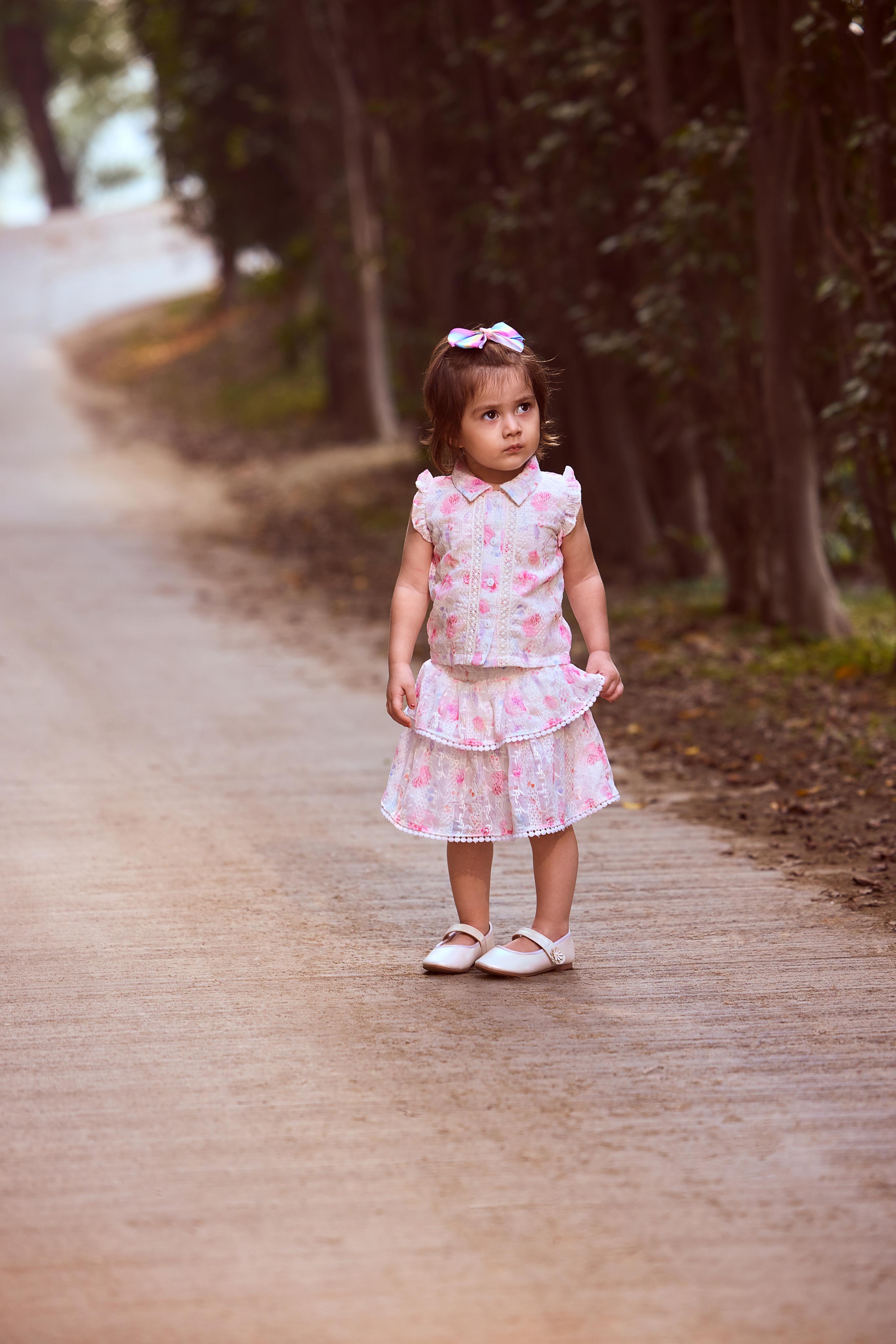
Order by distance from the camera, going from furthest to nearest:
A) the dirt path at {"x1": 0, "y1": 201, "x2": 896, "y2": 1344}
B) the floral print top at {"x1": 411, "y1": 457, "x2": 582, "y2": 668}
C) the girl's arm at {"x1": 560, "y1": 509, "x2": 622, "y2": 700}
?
the girl's arm at {"x1": 560, "y1": 509, "x2": 622, "y2": 700} → the floral print top at {"x1": 411, "y1": 457, "x2": 582, "y2": 668} → the dirt path at {"x1": 0, "y1": 201, "x2": 896, "y2": 1344}

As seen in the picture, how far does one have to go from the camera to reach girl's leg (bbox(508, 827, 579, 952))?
14.7 ft

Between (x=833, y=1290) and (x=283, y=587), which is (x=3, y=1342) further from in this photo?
(x=283, y=587)

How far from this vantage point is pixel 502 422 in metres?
4.30

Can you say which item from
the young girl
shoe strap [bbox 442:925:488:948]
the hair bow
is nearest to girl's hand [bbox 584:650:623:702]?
the young girl

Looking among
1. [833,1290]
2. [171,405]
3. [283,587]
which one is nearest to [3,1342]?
[833,1290]

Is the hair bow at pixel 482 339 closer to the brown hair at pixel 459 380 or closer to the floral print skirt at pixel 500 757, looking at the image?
the brown hair at pixel 459 380

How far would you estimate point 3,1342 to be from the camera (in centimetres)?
270

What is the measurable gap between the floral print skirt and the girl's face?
587 millimetres

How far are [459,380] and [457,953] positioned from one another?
Result: 1.60 m

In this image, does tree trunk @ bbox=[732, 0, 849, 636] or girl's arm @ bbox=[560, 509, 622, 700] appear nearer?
girl's arm @ bbox=[560, 509, 622, 700]

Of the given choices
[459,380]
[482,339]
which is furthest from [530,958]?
[482,339]

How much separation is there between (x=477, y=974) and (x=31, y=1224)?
1.68m

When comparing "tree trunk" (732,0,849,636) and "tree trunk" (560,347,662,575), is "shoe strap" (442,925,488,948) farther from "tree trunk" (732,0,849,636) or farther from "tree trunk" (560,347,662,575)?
"tree trunk" (560,347,662,575)

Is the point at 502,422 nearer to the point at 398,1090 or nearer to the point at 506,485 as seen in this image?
the point at 506,485
